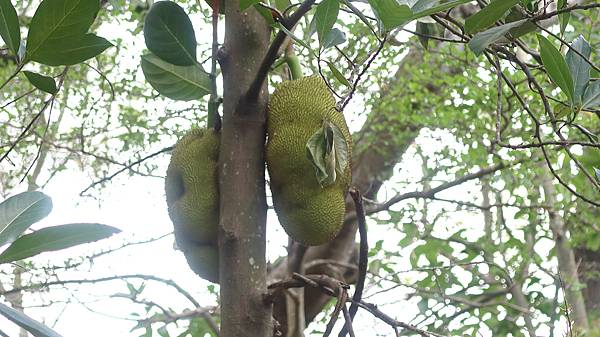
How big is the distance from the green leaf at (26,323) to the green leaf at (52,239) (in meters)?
0.07

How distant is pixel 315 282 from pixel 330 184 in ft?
0.44

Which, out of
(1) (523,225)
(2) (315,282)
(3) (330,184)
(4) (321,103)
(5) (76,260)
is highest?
(1) (523,225)

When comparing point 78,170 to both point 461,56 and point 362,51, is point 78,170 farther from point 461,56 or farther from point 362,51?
point 461,56

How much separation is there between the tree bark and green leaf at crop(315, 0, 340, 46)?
0.40ft

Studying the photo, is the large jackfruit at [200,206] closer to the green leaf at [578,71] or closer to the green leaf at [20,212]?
the green leaf at [20,212]

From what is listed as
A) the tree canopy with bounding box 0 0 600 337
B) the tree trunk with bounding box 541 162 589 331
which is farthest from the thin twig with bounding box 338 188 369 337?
the tree trunk with bounding box 541 162 589 331

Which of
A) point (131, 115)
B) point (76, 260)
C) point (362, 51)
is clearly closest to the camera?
point (76, 260)

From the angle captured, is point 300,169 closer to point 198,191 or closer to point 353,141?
point 198,191

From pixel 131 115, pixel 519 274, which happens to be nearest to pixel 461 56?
pixel 519 274

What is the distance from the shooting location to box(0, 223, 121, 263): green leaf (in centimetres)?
60

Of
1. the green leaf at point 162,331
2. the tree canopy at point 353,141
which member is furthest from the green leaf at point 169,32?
the green leaf at point 162,331

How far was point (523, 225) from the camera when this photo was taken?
10.0 feet

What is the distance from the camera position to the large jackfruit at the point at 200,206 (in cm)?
88

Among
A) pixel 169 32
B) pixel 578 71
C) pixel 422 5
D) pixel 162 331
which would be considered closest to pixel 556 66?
pixel 578 71
